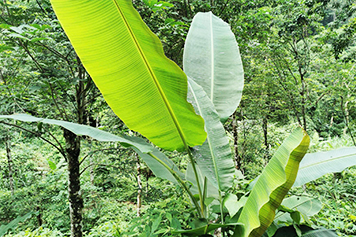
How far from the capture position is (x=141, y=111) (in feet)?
3.27

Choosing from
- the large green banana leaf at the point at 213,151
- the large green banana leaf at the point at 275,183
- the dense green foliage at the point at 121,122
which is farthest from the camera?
the dense green foliage at the point at 121,122

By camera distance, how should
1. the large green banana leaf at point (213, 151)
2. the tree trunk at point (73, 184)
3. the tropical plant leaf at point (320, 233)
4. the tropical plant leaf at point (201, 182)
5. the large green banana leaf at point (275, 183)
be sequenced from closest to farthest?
1. the large green banana leaf at point (275, 183)
2. the tropical plant leaf at point (320, 233)
3. the large green banana leaf at point (213, 151)
4. the tropical plant leaf at point (201, 182)
5. the tree trunk at point (73, 184)

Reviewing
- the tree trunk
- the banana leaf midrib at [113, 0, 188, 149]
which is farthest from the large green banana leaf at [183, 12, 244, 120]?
the tree trunk

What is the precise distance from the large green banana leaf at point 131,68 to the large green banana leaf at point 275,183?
1.32 feet

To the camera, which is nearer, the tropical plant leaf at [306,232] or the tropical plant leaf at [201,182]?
the tropical plant leaf at [306,232]

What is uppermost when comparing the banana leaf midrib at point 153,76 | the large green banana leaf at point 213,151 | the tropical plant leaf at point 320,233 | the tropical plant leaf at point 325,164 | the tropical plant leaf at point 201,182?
the banana leaf midrib at point 153,76

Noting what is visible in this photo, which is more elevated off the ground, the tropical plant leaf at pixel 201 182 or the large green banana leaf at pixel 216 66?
the large green banana leaf at pixel 216 66

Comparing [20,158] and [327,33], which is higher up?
[327,33]

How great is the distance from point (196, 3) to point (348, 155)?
3.08m

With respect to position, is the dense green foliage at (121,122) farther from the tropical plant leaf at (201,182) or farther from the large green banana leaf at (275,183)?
A: the large green banana leaf at (275,183)

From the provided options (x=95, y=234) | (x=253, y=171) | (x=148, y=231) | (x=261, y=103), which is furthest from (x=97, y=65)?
(x=253, y=171)

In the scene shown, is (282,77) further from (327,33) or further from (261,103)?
(327,33)

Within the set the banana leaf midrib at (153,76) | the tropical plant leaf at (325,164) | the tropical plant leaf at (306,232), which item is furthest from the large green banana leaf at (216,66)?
the tropical plant leaf at (306,232)

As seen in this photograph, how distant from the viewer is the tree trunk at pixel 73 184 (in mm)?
1984
